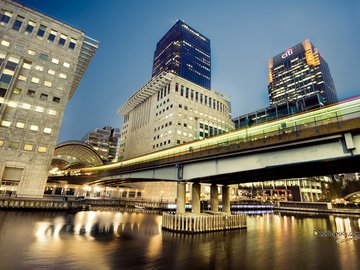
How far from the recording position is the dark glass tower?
531 ft

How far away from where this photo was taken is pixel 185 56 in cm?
16625

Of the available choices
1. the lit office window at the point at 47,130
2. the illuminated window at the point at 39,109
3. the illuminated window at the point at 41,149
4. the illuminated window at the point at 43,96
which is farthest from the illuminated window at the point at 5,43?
the illuminated window at the point at 41,149

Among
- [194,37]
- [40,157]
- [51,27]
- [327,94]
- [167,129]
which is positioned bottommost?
[40,157]

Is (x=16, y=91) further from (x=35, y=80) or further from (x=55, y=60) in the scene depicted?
(x=55, y=60)

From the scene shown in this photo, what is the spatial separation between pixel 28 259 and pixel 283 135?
61.4 feet

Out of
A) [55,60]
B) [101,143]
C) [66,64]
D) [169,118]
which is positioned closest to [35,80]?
[55,60]

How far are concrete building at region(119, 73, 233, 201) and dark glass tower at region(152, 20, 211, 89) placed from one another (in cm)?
6211

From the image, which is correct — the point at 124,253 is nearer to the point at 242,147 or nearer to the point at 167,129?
the point at 242,147

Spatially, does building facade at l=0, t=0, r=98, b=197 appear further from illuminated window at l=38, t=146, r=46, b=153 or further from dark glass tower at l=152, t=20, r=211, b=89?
dark glass tower at l=152, t=20, r=211, b=89

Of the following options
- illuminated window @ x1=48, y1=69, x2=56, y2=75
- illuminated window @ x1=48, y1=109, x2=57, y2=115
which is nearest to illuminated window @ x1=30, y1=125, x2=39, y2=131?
illuminated window @ x1=48, y1=109, x2=57, y2=115

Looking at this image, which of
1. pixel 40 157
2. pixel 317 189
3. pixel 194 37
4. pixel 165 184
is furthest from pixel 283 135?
pixel 194 37

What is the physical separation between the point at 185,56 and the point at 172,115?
102 meters

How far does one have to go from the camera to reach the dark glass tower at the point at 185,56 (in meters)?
162

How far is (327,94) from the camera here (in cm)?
18300
